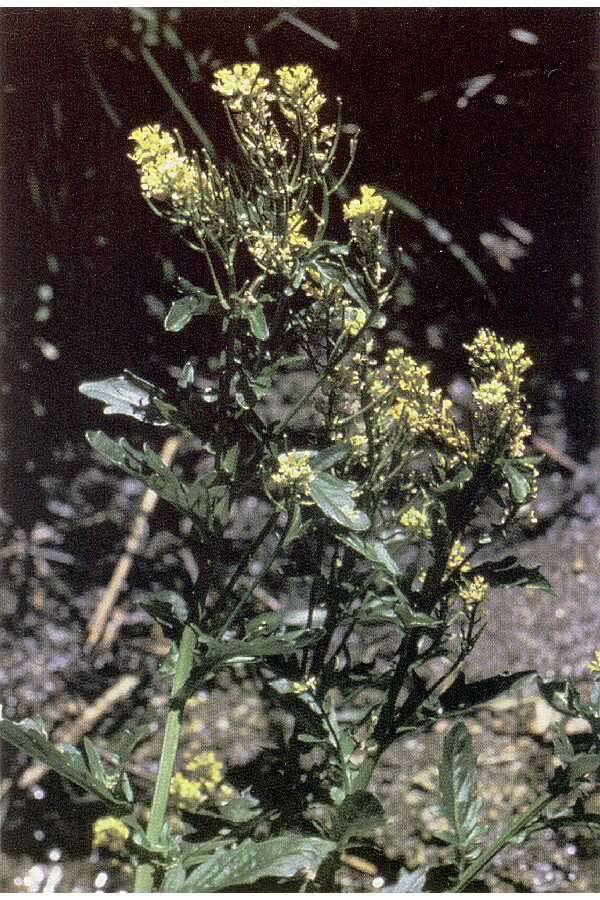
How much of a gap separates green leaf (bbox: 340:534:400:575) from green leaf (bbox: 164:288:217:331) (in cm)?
33

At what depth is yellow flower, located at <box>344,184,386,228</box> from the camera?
114 cm

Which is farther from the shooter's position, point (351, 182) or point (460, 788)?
point (351, 182)

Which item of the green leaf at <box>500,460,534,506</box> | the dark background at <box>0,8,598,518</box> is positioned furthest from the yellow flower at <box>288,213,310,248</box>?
the dark background at <box>0,8,598,518</box>

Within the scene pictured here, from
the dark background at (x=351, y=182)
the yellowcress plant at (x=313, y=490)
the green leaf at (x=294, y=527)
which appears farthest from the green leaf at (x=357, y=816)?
the dark background at (x=351, y=182)

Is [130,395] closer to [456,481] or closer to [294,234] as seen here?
[294,234]

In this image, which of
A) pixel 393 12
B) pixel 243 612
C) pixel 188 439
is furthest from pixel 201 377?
pixel 243 612

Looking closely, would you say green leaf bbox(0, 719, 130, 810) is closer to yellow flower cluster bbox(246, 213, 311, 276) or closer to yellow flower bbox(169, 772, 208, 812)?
yellow flower bbox(169, 772, 208, 812)

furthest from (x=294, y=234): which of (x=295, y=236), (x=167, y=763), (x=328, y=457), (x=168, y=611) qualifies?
(x=167, y=763)

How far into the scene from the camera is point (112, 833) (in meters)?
1.76

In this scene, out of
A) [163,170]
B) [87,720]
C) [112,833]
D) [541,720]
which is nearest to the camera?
[163,170]

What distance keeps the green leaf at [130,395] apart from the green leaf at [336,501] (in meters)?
0.21

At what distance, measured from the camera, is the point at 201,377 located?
8.18ft

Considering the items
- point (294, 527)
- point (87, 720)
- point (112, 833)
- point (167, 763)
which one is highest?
point (294, 527)

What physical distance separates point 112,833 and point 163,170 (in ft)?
4.00
